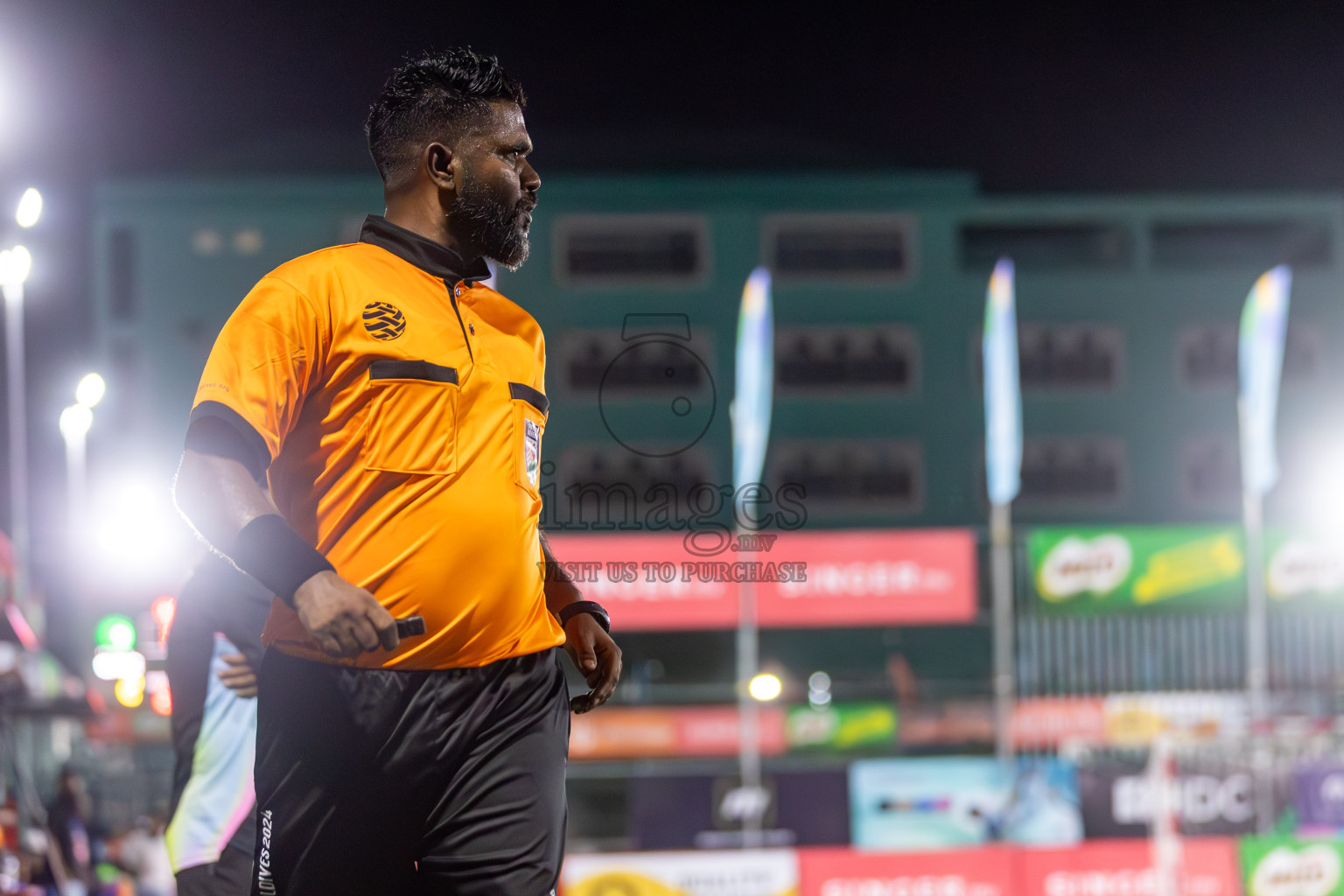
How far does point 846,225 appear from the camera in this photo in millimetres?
28000

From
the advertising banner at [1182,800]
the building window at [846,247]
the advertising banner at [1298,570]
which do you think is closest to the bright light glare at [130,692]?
the advertising banner at [1182,800]

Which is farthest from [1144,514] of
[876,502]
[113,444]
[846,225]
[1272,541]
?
[113,444]

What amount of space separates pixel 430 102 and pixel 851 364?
25939mm

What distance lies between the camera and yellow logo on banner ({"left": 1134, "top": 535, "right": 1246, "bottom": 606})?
1102cm

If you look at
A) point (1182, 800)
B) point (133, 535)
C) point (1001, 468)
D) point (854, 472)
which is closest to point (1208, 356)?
point (854, 472)

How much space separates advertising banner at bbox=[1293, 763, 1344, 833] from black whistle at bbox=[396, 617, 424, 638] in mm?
8362

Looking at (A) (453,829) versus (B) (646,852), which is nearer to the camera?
(A) (453,829)

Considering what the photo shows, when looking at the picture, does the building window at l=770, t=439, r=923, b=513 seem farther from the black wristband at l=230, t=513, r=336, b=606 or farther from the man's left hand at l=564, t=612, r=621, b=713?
the black wristband at l=230, t=513, r=336, b=606

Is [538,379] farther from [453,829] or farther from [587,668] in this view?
[453,829]

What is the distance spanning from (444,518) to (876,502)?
25.7 meters

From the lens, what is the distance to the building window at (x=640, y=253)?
27.2 m

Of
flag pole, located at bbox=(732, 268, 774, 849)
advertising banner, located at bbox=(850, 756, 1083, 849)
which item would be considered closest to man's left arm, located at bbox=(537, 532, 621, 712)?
advertising banner, located at bbox=(850, 756, 1083, 849)

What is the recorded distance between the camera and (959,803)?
917cm

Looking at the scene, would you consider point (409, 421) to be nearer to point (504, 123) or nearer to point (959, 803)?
point (504, 123)
